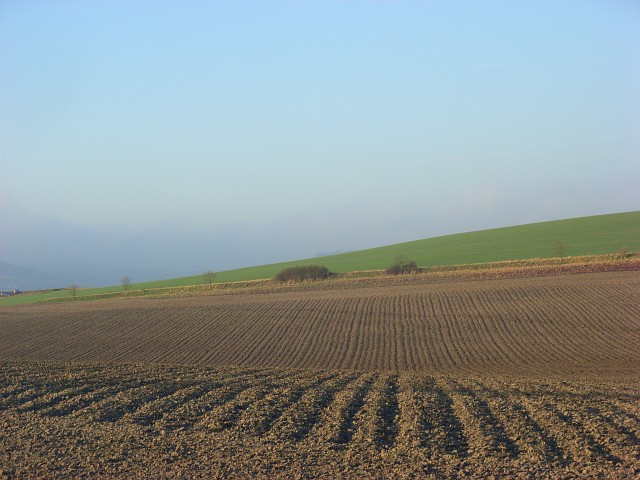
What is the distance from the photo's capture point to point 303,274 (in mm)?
60000

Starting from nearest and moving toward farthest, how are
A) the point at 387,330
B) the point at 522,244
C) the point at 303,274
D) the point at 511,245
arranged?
the point at 387,330
the point at 303,274
the point at 522,244
the point at 511,245

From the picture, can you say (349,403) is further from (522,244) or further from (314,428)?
(522,244)

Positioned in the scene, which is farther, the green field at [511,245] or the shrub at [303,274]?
the green field at [511,245]

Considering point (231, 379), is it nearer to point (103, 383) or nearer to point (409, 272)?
point (103, 383)

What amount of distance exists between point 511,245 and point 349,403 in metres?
67.5

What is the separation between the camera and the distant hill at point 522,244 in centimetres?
6425

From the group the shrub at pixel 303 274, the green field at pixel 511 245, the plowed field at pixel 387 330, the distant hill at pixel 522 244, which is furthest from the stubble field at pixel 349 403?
the green field at pixel 511 245

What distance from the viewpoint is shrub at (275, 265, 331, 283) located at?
59.4 metres

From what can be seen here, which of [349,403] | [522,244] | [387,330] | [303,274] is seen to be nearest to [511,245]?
[522,244]

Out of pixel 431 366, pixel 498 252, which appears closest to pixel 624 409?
pixel 431 366

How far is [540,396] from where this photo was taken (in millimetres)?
13117

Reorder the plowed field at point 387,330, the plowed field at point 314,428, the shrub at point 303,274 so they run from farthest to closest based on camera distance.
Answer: the shrub at point 303,274 → the plowed field at point 387,330 → the plowed field at point 314,428

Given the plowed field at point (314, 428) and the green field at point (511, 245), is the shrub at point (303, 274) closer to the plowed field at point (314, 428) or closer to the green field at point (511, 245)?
the green field at point (511, 245)

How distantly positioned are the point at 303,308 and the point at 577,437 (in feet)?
92.9
